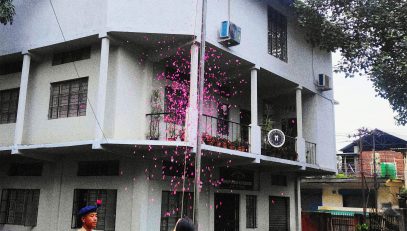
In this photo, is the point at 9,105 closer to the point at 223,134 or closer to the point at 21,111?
the point at 21,111

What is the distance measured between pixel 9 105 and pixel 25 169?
2.19m

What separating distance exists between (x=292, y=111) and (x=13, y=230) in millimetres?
11251

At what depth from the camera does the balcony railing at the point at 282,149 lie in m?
14.4

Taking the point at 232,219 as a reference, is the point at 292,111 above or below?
above

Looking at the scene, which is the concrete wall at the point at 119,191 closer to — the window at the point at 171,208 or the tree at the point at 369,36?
the window at the point at 171,208

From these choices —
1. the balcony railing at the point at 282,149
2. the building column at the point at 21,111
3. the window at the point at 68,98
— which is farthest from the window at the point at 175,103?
the building column at the point at 21,111

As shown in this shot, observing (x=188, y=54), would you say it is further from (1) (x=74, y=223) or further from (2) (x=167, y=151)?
(1) (x=74, y=223)

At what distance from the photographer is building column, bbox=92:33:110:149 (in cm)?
1098

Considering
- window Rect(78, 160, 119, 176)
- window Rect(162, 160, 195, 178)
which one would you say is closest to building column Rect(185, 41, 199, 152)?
window Rect(162, 160, 195, 178)

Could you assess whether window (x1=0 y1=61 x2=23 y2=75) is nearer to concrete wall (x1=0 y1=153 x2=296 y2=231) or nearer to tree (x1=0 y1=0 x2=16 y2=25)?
tree (x1=0 y1=0 x2=16 y2=25)

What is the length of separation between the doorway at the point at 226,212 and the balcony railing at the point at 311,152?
3.58m

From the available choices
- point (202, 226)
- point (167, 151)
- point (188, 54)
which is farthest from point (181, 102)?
point (202, 226)

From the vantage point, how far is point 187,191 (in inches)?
508

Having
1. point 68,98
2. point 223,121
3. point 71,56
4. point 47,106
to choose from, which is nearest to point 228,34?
point 223,121
